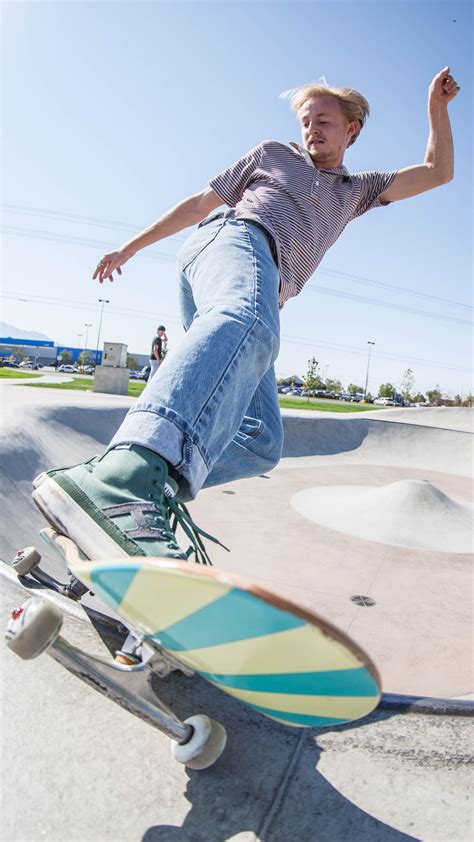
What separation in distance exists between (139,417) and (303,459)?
8.29 meters

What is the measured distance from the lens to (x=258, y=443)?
2031 mm

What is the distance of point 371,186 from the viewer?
94.3 inches

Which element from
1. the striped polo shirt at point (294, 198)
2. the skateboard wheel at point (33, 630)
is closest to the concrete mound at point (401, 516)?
the striped polo shirt at point (294, 198)

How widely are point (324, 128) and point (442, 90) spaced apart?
0.59m

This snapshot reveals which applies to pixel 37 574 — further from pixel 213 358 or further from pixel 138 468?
pixel 213 358

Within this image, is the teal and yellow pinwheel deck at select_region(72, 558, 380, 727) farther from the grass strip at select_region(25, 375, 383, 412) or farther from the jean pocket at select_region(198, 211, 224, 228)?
the grass strip at select_region(25, 375, 383, 412)

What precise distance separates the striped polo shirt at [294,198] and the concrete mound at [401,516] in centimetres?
339

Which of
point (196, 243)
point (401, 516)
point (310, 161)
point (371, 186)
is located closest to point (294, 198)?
point (310, 161)

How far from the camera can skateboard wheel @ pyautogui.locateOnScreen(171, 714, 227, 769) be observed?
3.12 ft

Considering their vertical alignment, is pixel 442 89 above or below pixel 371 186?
above

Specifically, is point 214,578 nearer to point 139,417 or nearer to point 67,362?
point 139,417

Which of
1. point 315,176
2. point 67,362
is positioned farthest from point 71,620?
point 67,362

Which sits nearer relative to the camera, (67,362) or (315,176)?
(315,176)

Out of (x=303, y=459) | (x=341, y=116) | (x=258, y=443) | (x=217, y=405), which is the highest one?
(x=341, y=116)
